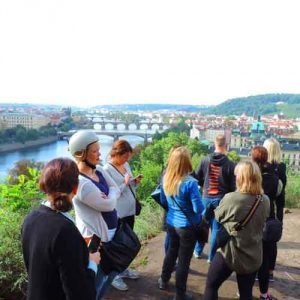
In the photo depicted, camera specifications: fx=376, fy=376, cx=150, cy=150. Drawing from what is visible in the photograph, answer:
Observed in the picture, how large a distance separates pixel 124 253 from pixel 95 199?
0.37 m

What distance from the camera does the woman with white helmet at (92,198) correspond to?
6.02 feet

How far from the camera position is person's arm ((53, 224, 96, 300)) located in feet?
4.13

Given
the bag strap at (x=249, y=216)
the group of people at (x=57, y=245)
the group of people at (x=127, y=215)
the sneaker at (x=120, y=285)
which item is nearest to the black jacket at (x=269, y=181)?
the group of people at (x=127, y=215)

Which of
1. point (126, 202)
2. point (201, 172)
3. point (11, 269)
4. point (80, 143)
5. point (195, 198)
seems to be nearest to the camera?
point (80, 143)

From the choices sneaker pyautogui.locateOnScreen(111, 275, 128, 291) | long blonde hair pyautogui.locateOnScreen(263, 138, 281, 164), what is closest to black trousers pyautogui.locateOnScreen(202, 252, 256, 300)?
sneaker pyautogui.locateOnScreen(111, 275, 128, 291)

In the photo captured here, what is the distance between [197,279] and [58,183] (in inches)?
84.8

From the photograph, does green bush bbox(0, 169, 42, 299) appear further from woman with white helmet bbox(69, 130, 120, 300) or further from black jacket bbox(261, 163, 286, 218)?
black jacket bbox(261, 163, 286, 218)

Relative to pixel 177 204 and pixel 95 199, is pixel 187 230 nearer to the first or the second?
pixel 177 204

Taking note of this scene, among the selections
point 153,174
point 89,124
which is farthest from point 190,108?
point 153,174

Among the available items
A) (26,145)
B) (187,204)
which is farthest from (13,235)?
(26,145)

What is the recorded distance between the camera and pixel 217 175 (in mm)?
3143

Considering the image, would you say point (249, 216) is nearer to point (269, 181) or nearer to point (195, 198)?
point (195, 198)

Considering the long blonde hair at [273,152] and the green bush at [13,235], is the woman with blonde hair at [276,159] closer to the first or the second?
the long blonde hair at [273,152]

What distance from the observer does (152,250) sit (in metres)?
3.78
